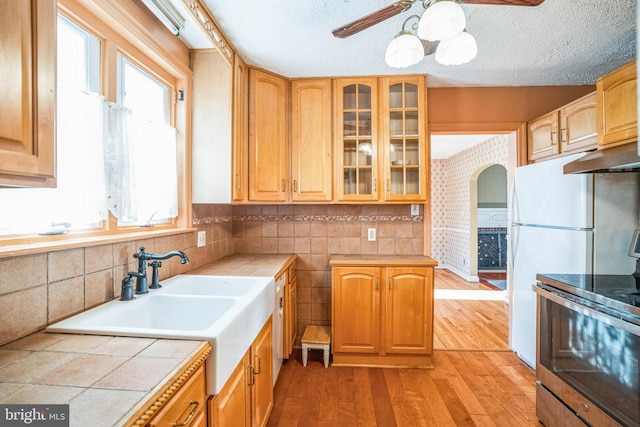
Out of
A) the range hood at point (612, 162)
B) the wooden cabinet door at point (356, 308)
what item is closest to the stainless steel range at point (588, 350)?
the range hood at point (612, 162)

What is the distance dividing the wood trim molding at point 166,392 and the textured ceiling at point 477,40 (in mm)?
1708

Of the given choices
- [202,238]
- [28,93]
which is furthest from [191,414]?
[202,238]

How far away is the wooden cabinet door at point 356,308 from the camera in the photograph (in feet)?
7.86

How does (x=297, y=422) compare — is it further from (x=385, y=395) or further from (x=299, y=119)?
(x=299, y=119)

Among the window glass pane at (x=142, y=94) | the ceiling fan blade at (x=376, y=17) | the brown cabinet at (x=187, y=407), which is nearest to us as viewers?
the brown cabinet at (x=187, y=407)

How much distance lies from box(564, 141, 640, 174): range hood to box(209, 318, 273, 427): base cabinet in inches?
77.4

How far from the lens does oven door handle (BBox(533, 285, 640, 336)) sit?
122 centimetres

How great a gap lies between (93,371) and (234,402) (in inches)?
22.1

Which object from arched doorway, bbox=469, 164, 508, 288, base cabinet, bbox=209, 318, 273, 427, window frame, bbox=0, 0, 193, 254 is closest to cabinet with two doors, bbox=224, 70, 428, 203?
window frame, bbox=0, 0, 193, 254

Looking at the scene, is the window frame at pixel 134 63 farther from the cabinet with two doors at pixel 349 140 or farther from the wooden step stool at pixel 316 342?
the wooden step stool at pixel 316 342

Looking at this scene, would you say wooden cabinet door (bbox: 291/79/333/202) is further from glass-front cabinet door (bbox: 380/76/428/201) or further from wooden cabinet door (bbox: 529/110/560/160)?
wooden cabinet door (bbox: 529/110/560/160)

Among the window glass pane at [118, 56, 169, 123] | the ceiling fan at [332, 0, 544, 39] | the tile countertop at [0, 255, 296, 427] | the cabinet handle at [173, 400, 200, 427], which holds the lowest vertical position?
the cabinet handle at [173, 400, 200, 427]

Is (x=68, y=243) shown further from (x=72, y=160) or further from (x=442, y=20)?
(x=442, y=20)

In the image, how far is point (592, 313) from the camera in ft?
4.56
